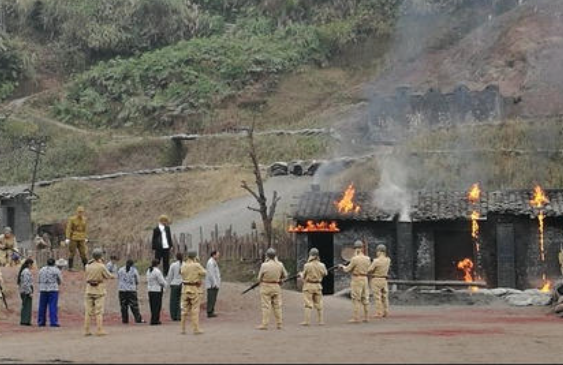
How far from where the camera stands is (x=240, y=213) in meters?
45.8

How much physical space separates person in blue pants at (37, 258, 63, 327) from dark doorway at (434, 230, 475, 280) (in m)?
15.9

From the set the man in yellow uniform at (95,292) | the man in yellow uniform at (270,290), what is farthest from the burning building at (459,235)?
the man in yellow uniform at (95,292)

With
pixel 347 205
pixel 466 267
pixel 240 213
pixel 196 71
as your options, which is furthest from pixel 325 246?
pixel 196 71

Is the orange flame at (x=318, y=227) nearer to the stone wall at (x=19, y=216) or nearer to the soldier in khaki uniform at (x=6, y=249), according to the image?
the soldier in khaki uniform at (x=6, y=249)

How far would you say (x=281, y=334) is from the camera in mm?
19156

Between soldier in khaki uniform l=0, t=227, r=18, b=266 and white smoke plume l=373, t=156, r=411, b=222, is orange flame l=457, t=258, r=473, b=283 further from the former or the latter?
soldier in khaki uniform l=0, t=227, r=18, b=266

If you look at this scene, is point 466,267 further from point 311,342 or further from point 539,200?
point 311,342

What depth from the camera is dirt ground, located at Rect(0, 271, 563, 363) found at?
48.0 ft

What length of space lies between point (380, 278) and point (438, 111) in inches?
1244

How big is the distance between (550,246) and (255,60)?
→ 1627 inches

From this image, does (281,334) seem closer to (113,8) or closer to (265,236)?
(265,236)

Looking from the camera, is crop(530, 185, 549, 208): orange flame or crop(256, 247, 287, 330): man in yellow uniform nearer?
crop(256, 247, 287, 330): man in yellow uniform

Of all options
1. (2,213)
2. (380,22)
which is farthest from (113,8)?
(2,213)

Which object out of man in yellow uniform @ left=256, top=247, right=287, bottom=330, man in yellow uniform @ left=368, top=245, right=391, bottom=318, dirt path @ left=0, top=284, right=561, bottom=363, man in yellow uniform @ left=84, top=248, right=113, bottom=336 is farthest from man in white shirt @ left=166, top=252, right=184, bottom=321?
man in yellow uniform @ left=368, top=245, right=391, bottom=318
